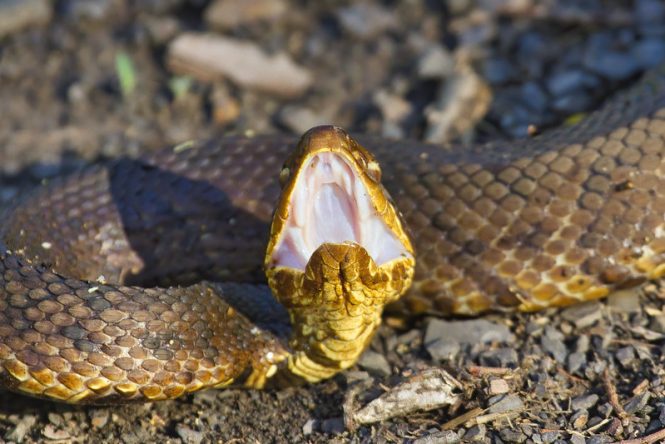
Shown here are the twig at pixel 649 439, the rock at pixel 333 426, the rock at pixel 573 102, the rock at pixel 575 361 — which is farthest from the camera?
the rock at pixel 573 102

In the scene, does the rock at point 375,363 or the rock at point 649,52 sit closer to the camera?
the rock at point 375,363

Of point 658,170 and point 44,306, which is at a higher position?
point 658,170

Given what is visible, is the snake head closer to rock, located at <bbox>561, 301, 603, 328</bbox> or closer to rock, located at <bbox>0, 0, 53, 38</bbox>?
rock, located at <bbox>561, 301, 603, 328</bbox>

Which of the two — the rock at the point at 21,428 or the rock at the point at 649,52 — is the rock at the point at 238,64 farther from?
the rock at the point at 21,428

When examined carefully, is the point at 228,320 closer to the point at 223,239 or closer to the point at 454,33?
the point at 223,239

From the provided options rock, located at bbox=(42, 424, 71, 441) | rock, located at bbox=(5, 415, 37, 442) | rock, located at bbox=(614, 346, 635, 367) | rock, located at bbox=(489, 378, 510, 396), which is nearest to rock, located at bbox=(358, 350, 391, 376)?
rock, located at bbox=(489, 378, 510, 396)

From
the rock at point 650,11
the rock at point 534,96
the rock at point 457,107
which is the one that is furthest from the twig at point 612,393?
the rock at point 650,11

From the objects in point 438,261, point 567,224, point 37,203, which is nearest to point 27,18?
point 37,203
